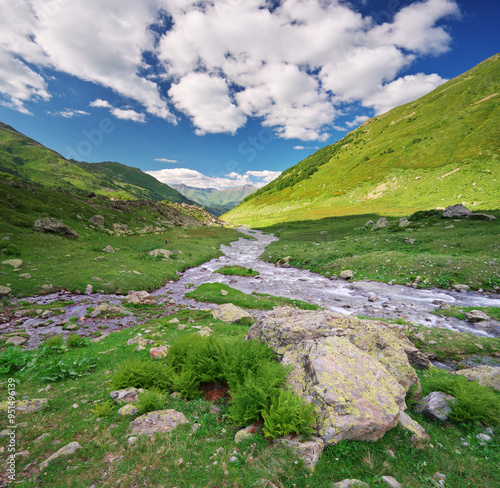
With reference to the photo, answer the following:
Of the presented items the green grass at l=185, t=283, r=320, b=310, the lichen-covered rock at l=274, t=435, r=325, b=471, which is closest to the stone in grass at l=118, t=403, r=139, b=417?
the lichen-covered rock at l=274, t=435, r=325, b=471

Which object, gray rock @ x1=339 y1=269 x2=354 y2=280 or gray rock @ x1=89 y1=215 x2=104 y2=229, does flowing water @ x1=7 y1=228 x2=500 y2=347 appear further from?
gray rock @ x1=89 y1=215 x2=104 y2=229

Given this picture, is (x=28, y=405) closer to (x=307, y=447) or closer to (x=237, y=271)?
(x=307, y=447)

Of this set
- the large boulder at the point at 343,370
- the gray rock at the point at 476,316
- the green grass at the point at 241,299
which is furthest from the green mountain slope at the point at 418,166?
the large boulder at the point at 343,370

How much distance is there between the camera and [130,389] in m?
7.29

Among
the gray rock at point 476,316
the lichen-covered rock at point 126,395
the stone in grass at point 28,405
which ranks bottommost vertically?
the stone in grass at point 28,405

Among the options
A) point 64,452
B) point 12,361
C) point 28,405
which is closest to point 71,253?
point 12,361

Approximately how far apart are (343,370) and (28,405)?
9658mm

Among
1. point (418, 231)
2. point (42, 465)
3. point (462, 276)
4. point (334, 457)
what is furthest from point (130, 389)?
point (418, 231)

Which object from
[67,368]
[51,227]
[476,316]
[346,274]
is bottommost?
[67,368]

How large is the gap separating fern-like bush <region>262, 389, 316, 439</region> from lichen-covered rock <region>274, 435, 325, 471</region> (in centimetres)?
15

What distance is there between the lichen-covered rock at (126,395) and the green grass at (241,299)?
1569cm

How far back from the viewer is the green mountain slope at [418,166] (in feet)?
259

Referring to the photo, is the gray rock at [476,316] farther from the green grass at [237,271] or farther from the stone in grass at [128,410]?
the green grass at [237,271]

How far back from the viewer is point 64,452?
193 inches
